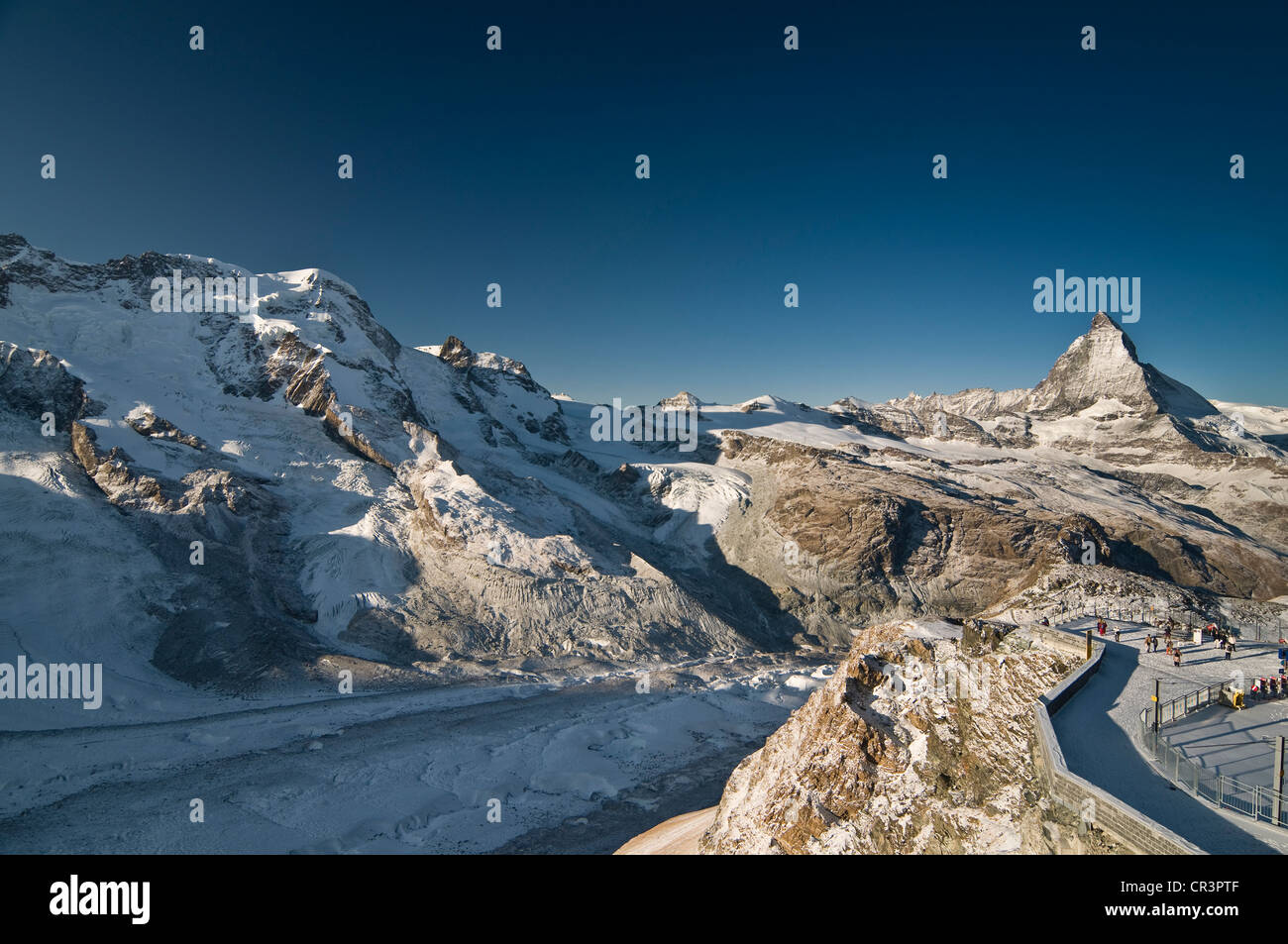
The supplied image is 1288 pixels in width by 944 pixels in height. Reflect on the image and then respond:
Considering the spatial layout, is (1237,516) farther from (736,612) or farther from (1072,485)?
(736,612)

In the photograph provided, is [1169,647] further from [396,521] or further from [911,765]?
[396,521]

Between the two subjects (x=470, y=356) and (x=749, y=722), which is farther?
(x=470, y=356)

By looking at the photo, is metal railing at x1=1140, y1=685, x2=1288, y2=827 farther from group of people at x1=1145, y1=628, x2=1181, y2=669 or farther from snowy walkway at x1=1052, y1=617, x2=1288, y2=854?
group of people at x1=1145, y1=628, x2=1181, y2=669

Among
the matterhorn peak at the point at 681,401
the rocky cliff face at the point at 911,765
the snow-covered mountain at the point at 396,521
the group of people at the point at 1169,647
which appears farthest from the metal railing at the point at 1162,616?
the matterhorn peak at the point at 681,401

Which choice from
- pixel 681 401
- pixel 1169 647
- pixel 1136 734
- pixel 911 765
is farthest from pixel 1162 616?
pixel 681 401

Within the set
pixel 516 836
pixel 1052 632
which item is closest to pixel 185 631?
pixel 516 836

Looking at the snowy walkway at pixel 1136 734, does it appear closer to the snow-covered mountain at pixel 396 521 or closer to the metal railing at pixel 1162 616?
the metal railing at pixel 1162 616
